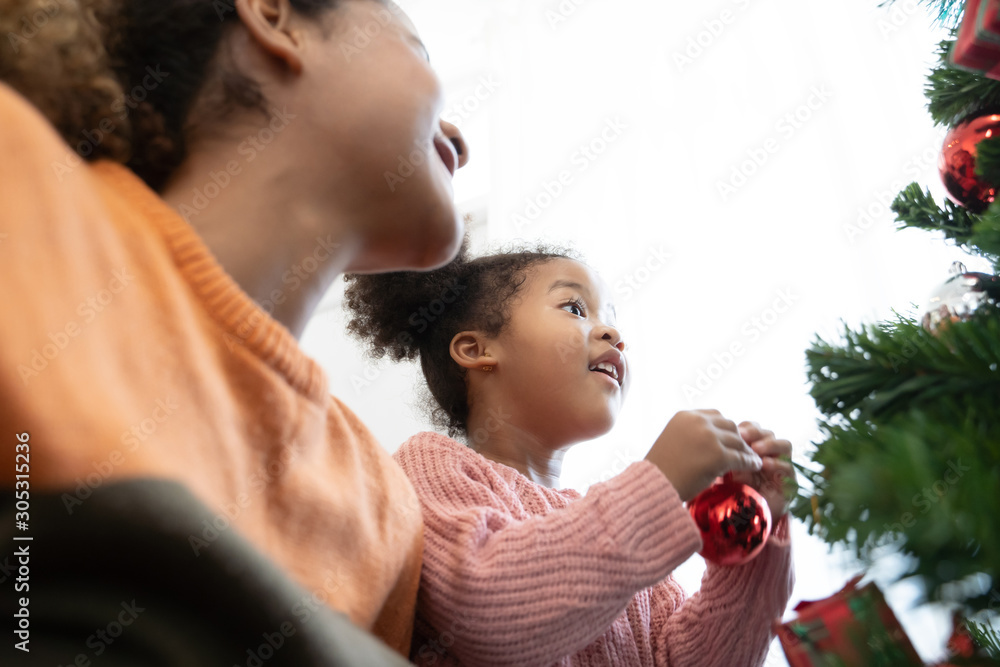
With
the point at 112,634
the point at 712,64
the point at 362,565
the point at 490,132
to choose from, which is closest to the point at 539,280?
the point at 362,565

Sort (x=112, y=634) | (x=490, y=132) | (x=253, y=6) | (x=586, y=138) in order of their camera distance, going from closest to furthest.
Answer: (x=112, y=634)
(x=253, y=6)
(x=586, y=138)
(x=490, y=132)

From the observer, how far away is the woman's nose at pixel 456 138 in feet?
2.71

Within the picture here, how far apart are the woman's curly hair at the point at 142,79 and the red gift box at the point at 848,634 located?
58 cm

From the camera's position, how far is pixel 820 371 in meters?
0.45

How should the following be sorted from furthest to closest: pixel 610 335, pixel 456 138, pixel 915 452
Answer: pixel 610 335 < pixel 456 138 < pixel 915 452

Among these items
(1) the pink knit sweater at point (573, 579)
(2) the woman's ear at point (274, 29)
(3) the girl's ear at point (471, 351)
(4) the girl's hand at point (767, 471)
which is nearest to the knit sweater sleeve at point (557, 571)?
(1) the pink knit sweater at point (573, 579)

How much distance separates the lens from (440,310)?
47.5 inches

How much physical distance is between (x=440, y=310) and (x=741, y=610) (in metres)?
0.62

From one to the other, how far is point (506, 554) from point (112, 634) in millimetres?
360

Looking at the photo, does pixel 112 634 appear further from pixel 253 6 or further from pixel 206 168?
pixel 253 6

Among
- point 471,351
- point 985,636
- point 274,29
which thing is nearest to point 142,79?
point 274,29

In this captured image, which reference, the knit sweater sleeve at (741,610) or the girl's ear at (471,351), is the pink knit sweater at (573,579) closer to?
the knit sweater sleeve at (741,610)

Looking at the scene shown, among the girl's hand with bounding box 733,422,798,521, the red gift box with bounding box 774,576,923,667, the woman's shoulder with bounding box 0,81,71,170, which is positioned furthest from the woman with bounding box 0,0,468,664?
the girl's hand with bounding box 733,422,798,521

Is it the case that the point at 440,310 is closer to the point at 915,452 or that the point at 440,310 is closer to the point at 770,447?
the point at 770,447
